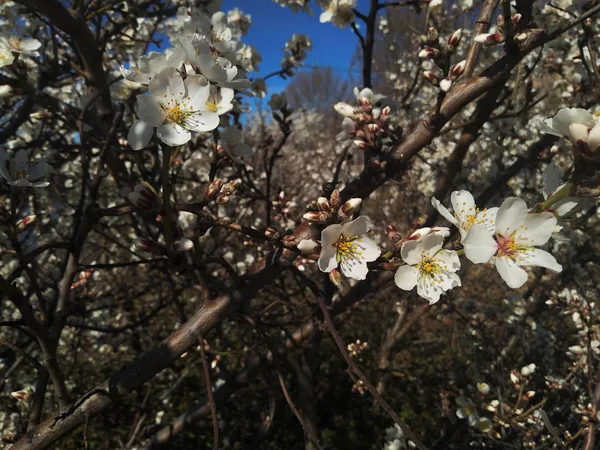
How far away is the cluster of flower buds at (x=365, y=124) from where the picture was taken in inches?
63.6

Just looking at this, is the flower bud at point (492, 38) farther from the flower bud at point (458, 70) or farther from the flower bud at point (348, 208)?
the flower bud at point (348, 208)

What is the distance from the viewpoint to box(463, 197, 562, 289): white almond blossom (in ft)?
3.55

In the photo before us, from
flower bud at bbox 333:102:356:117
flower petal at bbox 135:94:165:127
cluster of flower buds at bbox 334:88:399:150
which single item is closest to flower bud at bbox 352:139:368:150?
cluster of flower buds at bbox 334:88:399:150

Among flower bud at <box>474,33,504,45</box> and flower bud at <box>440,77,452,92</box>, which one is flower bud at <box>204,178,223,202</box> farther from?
flower bud at <box>474,33,504,45</box>

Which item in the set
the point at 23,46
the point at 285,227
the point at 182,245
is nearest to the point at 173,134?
the point at 182,245

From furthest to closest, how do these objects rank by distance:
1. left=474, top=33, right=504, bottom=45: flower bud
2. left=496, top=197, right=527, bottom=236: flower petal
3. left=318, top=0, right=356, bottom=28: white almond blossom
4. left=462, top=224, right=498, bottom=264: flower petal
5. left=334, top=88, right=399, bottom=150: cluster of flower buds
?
left=318, top=0, right=356, bottom=28: white almond blossom, left=334, top=88, right=399, bottom=150: cluster of flower buds, left=474, top=33, right=504, bottom=45: flower bud, left=496, top=197, right=527, bottom=236: flower petal, left=462, top=224, right=498, bottom=264: flower petal

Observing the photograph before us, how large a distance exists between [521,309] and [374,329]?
103 inches

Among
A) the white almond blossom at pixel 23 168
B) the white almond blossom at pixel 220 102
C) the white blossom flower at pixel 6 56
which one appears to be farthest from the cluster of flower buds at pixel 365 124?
the white blossom flower at pixel 6 56

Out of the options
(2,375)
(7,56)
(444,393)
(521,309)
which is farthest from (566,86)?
(2,375)

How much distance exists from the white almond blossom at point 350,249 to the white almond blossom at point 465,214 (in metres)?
Answer: 0.22

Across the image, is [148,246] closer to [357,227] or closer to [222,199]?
[222,199]

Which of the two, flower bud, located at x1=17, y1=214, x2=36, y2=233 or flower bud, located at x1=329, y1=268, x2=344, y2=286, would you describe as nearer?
flower bud, located at x1=329, y1=268, x2=344, y2=286

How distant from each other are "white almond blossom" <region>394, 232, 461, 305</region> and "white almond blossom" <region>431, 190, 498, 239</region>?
0.28ft

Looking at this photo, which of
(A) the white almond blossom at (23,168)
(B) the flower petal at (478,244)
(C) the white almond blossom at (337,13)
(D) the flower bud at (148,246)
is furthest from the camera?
(C) the white almond blossom at (337,13)
